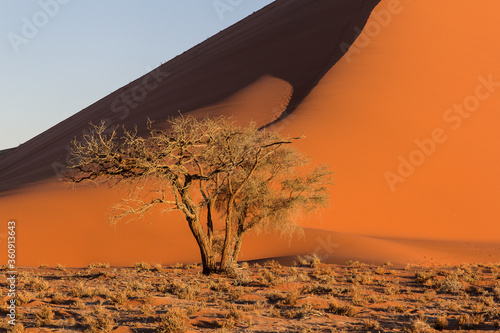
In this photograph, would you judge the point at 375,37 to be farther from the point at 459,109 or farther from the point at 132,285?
the point at 132,285

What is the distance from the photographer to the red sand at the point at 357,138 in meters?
Answer: 22.5

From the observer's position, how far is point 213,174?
47.3ft

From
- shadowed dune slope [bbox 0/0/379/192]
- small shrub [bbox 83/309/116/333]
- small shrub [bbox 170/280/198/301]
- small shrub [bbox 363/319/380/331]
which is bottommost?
small shrub [bbox 363/319/380/331]

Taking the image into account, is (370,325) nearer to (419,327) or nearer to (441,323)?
(419,327)

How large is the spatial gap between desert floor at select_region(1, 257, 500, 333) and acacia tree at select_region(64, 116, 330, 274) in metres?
1.99

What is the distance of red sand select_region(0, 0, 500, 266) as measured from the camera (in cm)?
2250

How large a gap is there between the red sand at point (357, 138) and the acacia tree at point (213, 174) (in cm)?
369

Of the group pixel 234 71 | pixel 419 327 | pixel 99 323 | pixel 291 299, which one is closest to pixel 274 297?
pixel 291 299

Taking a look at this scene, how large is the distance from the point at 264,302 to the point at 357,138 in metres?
20.5

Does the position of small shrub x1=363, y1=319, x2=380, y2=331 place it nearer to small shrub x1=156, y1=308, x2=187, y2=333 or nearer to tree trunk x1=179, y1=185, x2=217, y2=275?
small shrub x1=156, y1=308, x2=187, y2=333

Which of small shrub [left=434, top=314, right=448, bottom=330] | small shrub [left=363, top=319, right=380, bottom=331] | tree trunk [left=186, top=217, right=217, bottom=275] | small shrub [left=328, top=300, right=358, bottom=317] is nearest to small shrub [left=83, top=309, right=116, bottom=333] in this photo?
small shrub [left=328, top=300, right=358, bottom=317]

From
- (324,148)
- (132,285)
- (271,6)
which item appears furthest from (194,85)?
(132,285)

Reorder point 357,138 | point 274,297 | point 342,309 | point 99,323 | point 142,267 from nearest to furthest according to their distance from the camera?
1. point 99,323
2. point 342,309
3. point 274,297
4. point 142,267
5. point 357,138

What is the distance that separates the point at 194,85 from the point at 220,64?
15.2 ft
